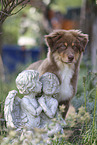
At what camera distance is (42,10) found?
8445 millimetres

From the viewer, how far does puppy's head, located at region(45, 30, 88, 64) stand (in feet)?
10.4

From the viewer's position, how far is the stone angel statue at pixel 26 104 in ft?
8.96

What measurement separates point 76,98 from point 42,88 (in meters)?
1.70

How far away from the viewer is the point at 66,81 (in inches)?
130

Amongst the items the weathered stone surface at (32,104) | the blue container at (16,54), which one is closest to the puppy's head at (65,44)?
the weathered stone surface at (32,104)

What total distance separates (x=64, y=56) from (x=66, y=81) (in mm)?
377

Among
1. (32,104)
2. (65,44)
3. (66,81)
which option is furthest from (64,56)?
(32,104)

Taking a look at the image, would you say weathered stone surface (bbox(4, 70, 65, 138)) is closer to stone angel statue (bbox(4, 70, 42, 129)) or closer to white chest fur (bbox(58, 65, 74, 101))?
stone angel statue (bbox(4, 70, 42, 129))

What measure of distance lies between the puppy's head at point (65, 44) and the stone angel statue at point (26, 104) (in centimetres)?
57

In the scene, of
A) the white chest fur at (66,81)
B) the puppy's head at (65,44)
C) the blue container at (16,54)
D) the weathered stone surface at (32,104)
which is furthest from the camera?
the blue container at (16,54)

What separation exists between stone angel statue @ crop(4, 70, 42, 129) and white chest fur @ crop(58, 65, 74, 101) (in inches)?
20.7

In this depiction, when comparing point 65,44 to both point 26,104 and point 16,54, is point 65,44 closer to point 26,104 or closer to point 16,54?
point 26,104

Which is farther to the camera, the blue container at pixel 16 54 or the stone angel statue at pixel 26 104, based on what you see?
the blue container at pixel 16 54

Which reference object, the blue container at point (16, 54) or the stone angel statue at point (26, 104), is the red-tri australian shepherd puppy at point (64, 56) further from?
the blue container at point (16, 54)
